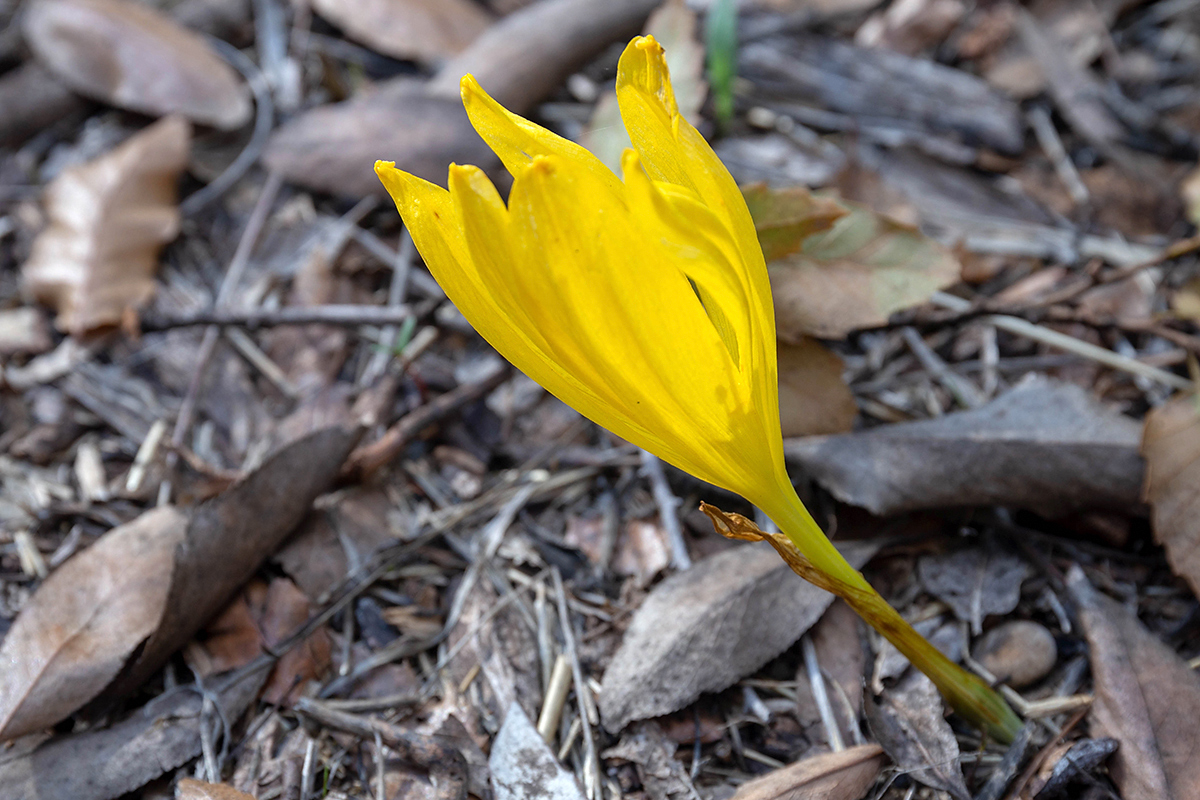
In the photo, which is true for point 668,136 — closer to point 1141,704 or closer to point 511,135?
point 511,135

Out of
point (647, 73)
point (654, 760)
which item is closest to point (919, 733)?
point (654, 760)

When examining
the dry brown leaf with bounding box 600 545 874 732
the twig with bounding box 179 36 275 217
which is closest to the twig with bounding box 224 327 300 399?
the twig with bounding box 179 36 275 217

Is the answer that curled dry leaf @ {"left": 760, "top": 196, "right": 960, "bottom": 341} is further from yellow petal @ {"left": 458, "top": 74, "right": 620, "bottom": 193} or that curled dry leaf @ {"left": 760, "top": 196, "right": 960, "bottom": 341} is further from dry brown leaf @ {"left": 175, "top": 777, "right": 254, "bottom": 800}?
dry brown leaf @ {"left": 175, "top": 777, "right": 254, "bottom": 800}

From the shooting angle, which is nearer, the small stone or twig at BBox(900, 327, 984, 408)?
the small stone

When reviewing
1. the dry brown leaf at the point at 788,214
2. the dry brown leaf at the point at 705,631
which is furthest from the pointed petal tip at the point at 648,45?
the dry brown leaf at the point at 705,631

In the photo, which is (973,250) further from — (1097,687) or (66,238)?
(66,238)

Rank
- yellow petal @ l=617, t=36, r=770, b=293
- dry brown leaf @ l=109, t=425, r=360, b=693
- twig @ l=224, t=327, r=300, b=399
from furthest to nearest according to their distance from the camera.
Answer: twig @ l=224, t=327, r=300, b=399 → dry brown leaf @ l=109, t=425, r=360, b=693 → yellow petal @ l=617, t=36, r=770, b=293
